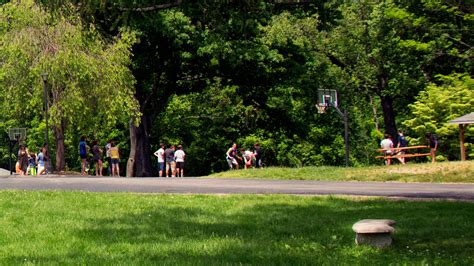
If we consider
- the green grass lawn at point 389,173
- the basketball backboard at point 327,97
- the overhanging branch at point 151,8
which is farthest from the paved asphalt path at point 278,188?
the basketball backboard at point 327,97

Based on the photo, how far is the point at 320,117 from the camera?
57312mm

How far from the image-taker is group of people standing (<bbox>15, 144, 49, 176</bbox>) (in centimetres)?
3822

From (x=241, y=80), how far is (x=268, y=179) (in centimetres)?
1751

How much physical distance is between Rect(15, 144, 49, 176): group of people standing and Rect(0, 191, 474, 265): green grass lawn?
68.0 feet

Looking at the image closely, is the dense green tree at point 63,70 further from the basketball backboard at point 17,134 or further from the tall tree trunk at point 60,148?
the basketball backboard at point 17,134

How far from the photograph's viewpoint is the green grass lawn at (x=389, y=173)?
23547mm

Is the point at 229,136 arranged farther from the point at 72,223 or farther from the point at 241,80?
the point at 72,223

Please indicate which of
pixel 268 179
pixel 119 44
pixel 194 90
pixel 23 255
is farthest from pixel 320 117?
pixel 23 255

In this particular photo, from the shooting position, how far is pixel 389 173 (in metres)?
25.2

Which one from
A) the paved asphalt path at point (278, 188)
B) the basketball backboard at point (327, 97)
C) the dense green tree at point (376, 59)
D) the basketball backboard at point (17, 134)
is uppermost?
the dense green tree at point (376, 59)

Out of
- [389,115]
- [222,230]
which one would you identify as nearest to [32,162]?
[389,115]

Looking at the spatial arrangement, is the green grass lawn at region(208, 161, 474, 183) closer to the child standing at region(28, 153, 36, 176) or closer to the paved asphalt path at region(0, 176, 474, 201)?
the paved asphalt path at region(0, 176, 474, 201)

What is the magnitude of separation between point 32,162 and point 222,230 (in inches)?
1271

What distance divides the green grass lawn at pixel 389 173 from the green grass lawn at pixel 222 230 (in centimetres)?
740
